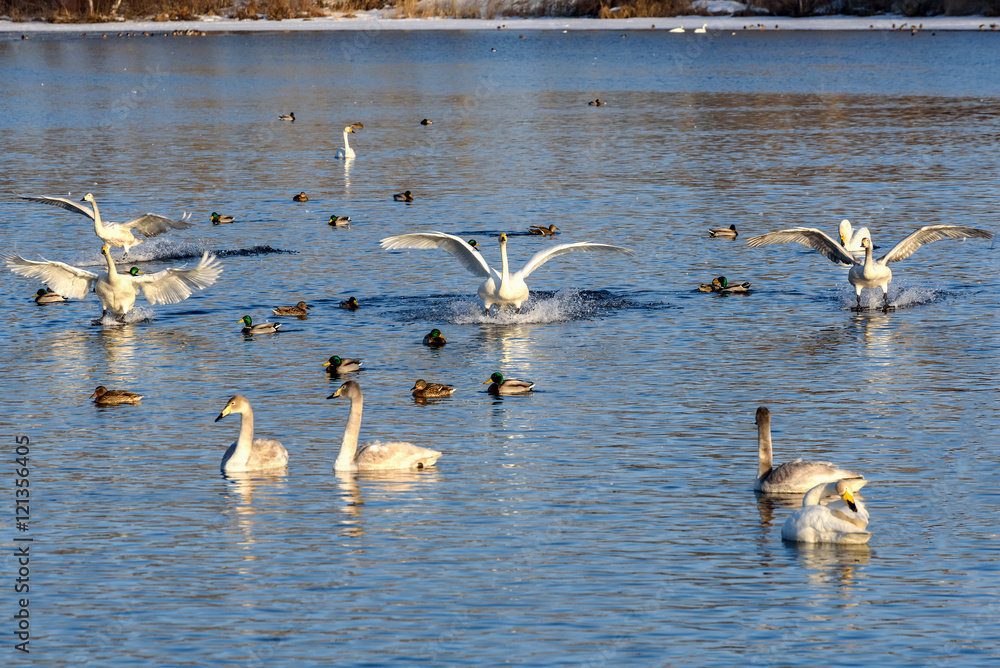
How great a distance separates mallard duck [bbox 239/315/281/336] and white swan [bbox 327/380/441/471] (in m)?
7.32

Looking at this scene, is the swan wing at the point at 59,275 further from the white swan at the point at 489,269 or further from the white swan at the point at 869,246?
the white swan at the point at 869,246

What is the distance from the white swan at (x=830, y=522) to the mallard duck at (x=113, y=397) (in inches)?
369

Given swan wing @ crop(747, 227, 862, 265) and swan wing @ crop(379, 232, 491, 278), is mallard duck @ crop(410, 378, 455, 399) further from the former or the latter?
swan wing @ crop(747, 227, 862, 265)

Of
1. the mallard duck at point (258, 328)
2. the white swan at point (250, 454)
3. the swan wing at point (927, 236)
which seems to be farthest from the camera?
the swan wing at point (927, 236)

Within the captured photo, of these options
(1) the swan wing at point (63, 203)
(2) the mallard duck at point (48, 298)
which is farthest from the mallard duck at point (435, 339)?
(1) the swan wing at point (63, 203)

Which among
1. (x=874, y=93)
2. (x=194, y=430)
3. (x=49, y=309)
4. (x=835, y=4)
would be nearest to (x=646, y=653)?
(x=194, y=430)

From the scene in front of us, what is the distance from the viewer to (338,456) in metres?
16.5

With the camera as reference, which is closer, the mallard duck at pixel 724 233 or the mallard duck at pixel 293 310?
the mallard duck at pixel 293 310

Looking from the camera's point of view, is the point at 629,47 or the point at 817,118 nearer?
the point at 817,118

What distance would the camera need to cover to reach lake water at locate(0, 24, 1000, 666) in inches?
486

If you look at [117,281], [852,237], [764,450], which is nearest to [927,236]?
[852,237]

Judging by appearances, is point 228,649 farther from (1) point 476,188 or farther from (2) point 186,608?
(1) point 476,188

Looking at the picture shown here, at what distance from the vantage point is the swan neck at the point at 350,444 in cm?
1634

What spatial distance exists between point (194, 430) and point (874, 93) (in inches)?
2487
